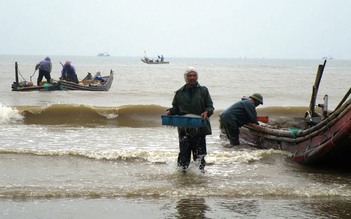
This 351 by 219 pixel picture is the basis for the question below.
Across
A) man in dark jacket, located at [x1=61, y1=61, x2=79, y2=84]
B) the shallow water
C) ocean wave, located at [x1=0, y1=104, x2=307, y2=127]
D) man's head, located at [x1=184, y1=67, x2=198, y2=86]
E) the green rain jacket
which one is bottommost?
ocean wave, located at [x1=0, y1=104, x2=307, y2=127]

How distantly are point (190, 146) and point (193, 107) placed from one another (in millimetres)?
621

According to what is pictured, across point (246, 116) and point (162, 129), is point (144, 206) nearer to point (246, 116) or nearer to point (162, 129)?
point (246, 116)

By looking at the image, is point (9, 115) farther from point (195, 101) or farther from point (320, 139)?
point (320, 139)

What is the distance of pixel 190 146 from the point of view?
734 centimetres

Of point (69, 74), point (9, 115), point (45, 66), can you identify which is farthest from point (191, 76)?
point (69, 74)

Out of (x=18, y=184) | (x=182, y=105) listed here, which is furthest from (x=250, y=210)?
(x=18, y=184)

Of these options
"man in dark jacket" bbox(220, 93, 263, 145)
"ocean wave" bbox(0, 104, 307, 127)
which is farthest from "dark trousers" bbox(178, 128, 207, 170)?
"ocean wave" bbox(0, 104, 307, 127)

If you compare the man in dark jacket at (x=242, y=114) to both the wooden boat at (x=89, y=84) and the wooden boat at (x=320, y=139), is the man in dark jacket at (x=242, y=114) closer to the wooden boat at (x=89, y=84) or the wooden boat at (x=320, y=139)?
the wooden boat at (x=320, y=139)

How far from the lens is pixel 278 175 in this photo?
7.69 m

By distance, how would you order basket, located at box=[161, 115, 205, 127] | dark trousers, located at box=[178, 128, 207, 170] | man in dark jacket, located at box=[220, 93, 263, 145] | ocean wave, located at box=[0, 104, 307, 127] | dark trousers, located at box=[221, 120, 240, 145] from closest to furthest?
basket, located at box=[161, 115, 205, 127], dark trousers, located at box=[178, 128, 207, 170], man in dark jacket, located at box=[220, 93, 263, 145], dark trousers, located at box=[221, 120, 240, 145], ocean wave, located at box=[0, 104, 307, 127]

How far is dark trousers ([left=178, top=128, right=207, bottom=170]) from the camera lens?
23.6ft

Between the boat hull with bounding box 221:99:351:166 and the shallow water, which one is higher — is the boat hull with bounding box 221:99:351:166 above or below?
above

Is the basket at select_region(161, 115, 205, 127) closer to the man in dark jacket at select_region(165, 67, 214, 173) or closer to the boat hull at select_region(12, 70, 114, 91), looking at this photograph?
the man in dark jacket at select_region(165, 67, 214, 173)

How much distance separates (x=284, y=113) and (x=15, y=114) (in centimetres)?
968
